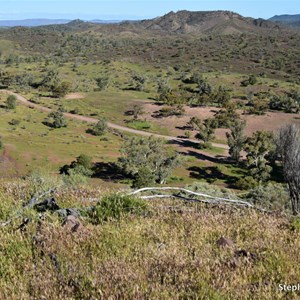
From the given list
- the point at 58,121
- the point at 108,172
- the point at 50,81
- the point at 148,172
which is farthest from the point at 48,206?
the point at 50,81

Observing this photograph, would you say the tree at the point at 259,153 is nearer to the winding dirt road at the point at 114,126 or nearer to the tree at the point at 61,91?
the winding dirt road at the point at 114,126

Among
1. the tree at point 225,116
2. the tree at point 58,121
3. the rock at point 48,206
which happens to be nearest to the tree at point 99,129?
the tree at point 58,121

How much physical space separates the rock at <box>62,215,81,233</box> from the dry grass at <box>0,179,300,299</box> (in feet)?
0.16

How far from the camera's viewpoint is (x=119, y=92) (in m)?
99.1

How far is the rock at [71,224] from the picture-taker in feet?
13.7

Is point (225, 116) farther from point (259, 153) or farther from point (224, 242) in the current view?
point (224, 242)

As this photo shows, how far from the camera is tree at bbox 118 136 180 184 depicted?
1839 inches

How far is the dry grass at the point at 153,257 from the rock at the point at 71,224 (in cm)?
5

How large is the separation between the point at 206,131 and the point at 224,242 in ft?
204

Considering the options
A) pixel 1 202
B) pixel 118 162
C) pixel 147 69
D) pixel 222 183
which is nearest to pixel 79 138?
pixel 118 162

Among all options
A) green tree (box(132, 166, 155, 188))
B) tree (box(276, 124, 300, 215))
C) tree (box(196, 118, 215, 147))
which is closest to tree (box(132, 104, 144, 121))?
tree (box(196, 118, 215, 147))

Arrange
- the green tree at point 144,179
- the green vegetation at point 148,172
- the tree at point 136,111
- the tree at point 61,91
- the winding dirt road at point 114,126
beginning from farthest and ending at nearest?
the tree at point 61,91 → the tree at point 136,111 → the winding dirt road at point 114,126 → the green tree at point 144,179 → the green vegetation at point 148,172

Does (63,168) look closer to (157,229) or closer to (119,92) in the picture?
(157,229)

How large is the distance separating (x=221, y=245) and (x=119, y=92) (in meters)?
96.6
